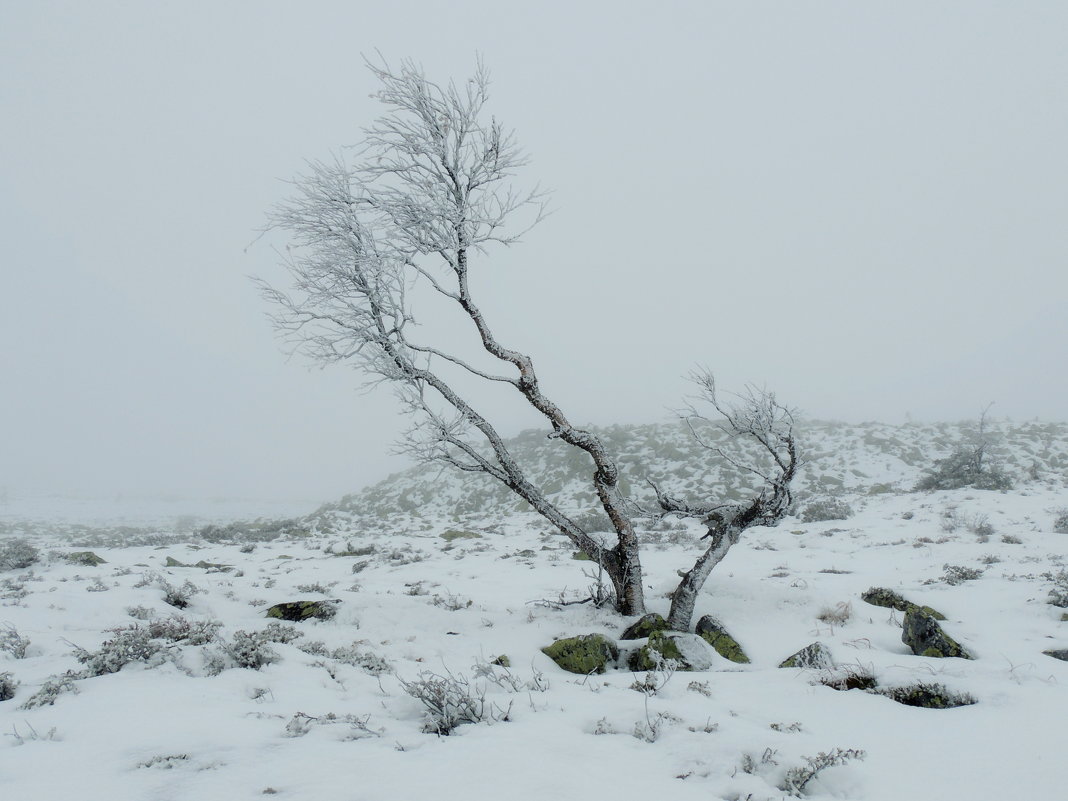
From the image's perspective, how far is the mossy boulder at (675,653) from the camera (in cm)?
582

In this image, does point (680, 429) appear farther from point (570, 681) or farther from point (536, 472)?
point (570, 681)

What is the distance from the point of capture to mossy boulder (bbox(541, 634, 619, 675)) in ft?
19.9

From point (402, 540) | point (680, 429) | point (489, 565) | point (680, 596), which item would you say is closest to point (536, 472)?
point (680, 429)

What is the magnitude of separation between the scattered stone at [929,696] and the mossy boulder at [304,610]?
23.1 ft

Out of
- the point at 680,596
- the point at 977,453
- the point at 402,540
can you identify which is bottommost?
the point at 402,540

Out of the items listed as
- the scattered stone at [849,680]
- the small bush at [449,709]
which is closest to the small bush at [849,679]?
the scattered stone at [849,680]

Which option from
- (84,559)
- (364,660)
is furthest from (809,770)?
(84,559)

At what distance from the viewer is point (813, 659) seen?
5559 mm

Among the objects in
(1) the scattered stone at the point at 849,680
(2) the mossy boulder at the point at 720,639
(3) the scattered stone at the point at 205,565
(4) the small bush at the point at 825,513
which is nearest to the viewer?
(1) the scattered stone at the point at 849,680

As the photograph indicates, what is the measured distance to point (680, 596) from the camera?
23.3 feet

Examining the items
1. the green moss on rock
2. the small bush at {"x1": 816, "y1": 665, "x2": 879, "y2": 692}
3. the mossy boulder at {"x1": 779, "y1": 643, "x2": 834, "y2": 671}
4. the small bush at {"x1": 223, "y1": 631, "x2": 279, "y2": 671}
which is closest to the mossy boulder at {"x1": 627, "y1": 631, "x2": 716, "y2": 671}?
the green moss on rock

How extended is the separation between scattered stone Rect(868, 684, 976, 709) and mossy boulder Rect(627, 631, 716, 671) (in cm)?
182

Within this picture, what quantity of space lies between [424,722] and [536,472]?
31.0m

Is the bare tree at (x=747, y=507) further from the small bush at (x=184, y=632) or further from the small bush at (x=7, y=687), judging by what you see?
the small bush at (x=7, y=687)
